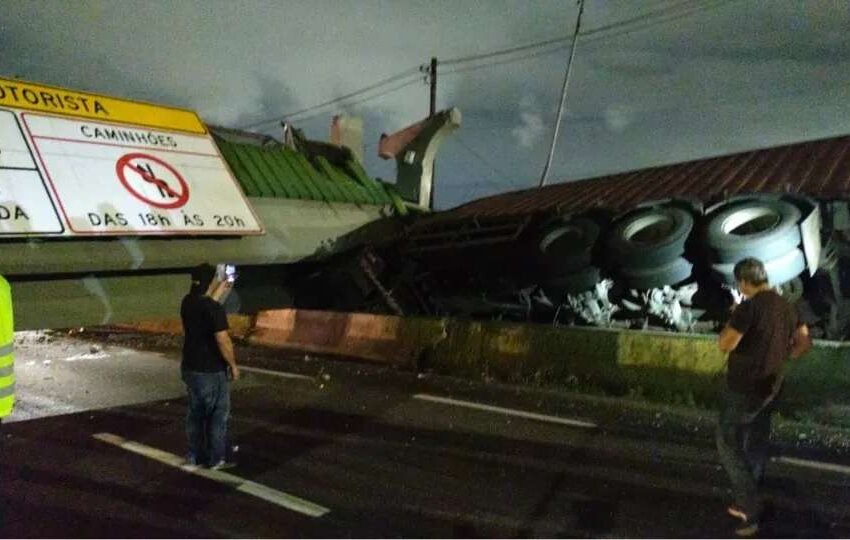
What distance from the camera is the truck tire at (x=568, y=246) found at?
33.0 ft

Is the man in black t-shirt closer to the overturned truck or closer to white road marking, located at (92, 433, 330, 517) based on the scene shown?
white road marking, located at (92, 433, 330, 517)

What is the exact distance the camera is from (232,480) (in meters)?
5.17

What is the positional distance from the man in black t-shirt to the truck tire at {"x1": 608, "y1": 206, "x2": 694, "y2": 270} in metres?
5.28

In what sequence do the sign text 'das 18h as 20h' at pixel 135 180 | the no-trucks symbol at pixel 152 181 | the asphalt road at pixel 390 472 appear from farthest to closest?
the no-trucks symbol at pixel 152 181 < the sign text 'das 18h as 20h' at pixel 135 180 < the asphalt road at pixel 390 472

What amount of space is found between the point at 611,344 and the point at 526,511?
182 inches

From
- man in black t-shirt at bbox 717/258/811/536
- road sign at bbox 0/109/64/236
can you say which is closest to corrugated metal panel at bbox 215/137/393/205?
road sign at bbox 0/109/64/236

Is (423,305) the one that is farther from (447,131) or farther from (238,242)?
(447,131)

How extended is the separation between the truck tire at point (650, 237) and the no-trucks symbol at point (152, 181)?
618cm

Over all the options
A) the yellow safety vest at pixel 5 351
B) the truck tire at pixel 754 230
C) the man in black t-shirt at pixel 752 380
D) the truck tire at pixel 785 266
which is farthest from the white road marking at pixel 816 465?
the yellow safety vest at pixel 5 351

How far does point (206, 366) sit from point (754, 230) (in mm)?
7828

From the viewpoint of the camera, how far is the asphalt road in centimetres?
434

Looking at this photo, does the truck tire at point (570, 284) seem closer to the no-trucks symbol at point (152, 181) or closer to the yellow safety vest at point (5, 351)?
the no-trucks symbol at point (152, 181)

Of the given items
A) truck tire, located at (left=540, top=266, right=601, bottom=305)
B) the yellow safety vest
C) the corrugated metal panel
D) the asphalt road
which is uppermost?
the corrugated metal panel

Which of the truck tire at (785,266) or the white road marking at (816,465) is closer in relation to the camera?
the white road marking at (816,465)
